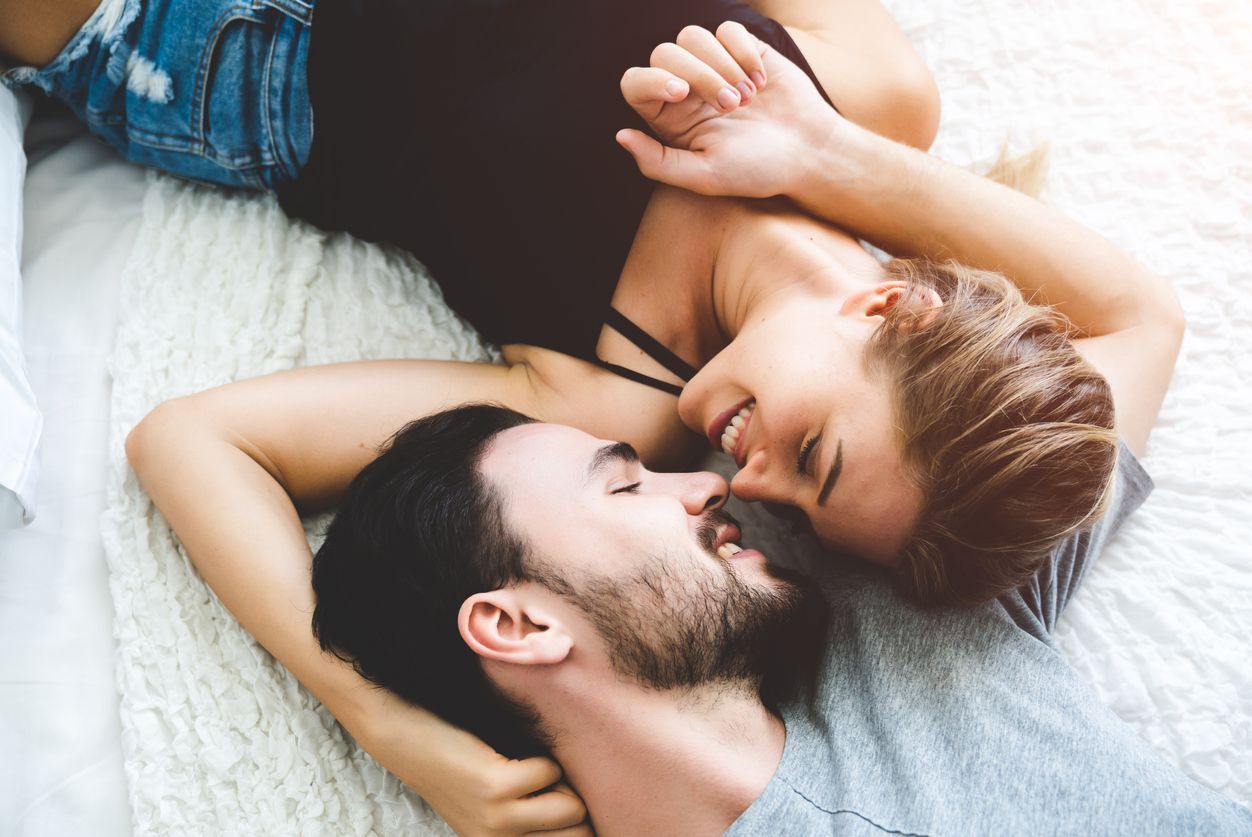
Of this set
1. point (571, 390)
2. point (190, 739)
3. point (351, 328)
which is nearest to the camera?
point (190, 739)

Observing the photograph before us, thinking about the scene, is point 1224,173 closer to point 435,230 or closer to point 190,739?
point 435,230

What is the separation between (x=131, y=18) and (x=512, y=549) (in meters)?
1.09

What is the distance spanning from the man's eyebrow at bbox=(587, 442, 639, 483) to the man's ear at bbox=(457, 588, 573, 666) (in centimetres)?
17

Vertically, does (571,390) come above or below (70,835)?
above

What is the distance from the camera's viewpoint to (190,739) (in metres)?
1.21

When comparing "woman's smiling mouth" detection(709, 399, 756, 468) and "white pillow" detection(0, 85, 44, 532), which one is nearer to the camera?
"white pillow" detection(0, 85, 44, 532)

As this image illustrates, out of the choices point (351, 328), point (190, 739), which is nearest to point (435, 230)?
point (351, 328)

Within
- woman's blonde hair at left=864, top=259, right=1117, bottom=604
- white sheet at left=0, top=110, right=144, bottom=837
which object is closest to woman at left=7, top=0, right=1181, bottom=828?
woman's blonde hair at left=864, top=259, right=1117, bottom=604

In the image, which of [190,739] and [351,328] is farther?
[351,328]

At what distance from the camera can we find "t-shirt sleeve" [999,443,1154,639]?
1.28 meters

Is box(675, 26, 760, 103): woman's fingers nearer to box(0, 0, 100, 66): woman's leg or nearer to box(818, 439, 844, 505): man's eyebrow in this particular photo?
box(818, 439, 844, 505): man's eyebrow

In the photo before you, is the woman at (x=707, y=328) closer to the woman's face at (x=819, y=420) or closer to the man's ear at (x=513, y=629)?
the woman's face at (x=819, y=420)

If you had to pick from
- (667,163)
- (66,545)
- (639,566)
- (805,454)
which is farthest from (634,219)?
(66,545)

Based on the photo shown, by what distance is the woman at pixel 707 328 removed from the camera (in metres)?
1.15
